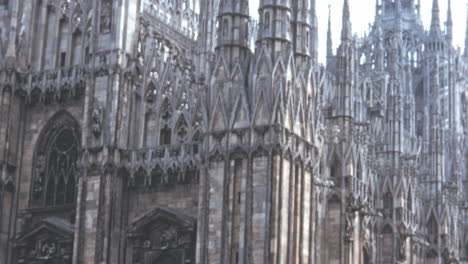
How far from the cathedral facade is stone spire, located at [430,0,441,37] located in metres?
Answer: 39.8

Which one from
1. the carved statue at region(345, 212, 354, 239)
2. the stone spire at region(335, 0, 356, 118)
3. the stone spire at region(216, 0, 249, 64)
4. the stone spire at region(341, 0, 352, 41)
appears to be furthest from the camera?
the stone spire at region(341, 0, 352, 41)

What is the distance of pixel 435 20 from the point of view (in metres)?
97.8

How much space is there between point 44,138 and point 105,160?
17.6 ft

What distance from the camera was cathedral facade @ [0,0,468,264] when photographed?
41.6 metres

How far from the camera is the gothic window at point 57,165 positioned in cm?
4928

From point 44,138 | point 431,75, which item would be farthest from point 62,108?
point 431,75

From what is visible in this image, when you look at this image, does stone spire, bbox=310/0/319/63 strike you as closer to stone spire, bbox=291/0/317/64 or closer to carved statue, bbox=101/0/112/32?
stone spire, bbox=291/0/317/64

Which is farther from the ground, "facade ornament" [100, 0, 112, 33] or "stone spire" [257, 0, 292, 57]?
"facade ornament" [100, 0, 112, 33]

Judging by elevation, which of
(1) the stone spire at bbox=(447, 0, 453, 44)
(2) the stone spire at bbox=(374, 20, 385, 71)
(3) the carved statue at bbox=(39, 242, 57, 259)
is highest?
(1) the stone spire at bbox=(447, 0, 453, 44)

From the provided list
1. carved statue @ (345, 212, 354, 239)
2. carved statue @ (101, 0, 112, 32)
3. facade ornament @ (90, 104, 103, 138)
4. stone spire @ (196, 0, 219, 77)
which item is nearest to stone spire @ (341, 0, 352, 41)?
stone spire @ (196, 0, 219, 77)

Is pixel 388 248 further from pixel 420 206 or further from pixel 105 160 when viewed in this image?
pixel 105 160

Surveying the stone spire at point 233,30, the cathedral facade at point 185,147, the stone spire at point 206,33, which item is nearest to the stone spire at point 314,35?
the cathedral facade at point 185,147

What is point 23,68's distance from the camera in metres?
51.5

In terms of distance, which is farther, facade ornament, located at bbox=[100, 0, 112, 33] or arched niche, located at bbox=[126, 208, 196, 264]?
facade ornament, located at bbox=[100, 0, 112, 33]
